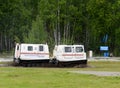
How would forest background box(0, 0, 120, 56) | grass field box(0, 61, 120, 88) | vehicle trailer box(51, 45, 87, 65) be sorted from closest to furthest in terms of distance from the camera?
grass field box(0, 61, 120, 88), vehicle trailer box(51, 45, 87, 65), forest background box(0, 0, 120, 56)

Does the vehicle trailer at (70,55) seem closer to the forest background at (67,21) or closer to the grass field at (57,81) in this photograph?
the grass field at (57,81)

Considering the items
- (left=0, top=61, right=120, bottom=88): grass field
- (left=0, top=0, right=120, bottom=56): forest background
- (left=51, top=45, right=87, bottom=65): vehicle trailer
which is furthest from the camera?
(left=0, top=0, right=120, bottom=56): forest background

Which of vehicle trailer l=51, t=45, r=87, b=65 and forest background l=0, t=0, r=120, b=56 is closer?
vehicle trailer l=51, t=45, r=87, b=65

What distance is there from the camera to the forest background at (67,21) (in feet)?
274

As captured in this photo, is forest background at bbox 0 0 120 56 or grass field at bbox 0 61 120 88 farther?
forest background at bbox 0 0 120 56

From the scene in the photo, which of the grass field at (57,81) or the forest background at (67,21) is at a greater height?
the forest background at (67,21)

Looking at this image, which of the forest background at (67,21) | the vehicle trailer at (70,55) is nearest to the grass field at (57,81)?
the vehicle trailer at (70,55)

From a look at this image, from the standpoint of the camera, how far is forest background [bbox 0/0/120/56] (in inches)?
3287

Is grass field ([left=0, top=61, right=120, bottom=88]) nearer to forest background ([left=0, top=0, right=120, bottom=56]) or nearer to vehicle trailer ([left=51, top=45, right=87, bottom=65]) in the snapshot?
vehicle trailer ([left=51, top=45, right=87, bottom=65])

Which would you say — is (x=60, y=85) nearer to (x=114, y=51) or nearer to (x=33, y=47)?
(x=33, y=47)

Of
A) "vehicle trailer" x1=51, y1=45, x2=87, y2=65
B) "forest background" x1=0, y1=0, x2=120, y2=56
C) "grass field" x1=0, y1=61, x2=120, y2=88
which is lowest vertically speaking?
"grass field" x1=0, y1=61, x2=120, y2=88

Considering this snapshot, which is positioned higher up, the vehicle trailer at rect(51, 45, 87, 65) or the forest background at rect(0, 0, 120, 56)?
the forest background at rect(0, 0, 120, 56)

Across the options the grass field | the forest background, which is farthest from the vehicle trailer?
the forest background

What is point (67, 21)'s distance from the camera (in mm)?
87500
